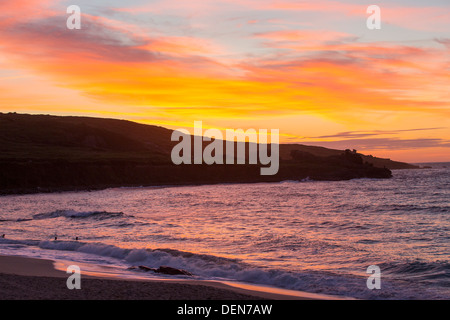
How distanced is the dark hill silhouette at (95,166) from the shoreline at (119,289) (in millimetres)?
70729

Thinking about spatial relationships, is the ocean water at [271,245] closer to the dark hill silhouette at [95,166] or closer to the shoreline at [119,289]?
the shoreline at [119,289]

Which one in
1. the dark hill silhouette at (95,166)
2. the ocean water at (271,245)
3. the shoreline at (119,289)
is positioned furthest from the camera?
the dark hill silhouette at (95,166)

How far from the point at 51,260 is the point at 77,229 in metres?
12.6

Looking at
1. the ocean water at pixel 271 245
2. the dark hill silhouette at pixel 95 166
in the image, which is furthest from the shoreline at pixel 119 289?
the dark hill silhouette at pixel 95 166

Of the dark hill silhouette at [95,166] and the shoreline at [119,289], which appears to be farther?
the dark hill silhouette at [95,166]

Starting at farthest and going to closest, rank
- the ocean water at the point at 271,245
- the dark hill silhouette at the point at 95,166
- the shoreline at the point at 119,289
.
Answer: the dark hill silhouette at the point at 95,166
the ocean water at the point at 271,245
the shoreline at the point at 119,289

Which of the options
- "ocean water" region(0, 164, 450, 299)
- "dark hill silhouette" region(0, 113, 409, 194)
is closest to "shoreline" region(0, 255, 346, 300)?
"ocean water" region(0, 164, 450, 299)

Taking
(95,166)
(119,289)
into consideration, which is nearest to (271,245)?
(119,289)

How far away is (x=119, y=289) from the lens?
15.2 metres

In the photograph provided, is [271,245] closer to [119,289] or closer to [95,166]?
[119,289]

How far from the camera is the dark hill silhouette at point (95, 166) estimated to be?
96.9 meters

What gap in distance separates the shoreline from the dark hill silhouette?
70.7 meters

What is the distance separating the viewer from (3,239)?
28.0m
